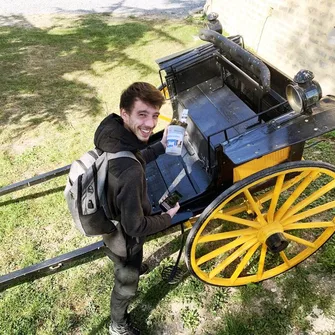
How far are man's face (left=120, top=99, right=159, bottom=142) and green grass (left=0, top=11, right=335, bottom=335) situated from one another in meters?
1.51

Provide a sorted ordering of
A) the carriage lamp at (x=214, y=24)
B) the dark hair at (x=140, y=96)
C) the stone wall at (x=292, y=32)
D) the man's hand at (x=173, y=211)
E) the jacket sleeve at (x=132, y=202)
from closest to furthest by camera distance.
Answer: the jacket sleeve at (x=132, y=202), the dark hair at (x=140, y=96), the man's hand at (x=173, y=211), the carriage lamp at (x=214, y=24), the stone wall at (x=292, y=32)

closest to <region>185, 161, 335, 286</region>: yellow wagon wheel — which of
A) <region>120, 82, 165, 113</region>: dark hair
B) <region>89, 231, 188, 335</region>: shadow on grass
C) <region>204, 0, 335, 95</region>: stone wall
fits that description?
<region>89, 231, 188, 335</region>: shadow on grass

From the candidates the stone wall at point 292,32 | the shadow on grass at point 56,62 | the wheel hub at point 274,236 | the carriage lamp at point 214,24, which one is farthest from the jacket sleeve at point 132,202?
the stone wall at point 292,32

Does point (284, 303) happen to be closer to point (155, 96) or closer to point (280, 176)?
point (280, 176)

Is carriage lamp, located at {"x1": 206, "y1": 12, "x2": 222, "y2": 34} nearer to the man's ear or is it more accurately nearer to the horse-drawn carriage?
the horse-drawn carriage

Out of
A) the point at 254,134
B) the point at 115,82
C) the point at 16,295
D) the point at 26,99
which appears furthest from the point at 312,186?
the point at 26,99

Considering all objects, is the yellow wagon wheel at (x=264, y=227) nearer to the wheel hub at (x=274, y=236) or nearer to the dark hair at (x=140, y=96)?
the wheel hub at (x=274, y=236)

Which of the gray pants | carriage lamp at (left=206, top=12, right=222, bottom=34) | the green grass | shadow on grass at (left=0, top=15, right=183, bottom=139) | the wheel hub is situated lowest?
shadow on grass at (left=0, top=15, right=183, bottom=139)

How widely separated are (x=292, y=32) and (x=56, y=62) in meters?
4.54

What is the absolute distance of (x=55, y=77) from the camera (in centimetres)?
633

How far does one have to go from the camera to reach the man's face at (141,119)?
179 cm

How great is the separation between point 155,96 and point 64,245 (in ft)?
6.69

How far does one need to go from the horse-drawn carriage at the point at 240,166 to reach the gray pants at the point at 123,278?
0.34 meters

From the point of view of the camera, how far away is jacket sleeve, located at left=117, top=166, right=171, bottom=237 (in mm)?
1687
